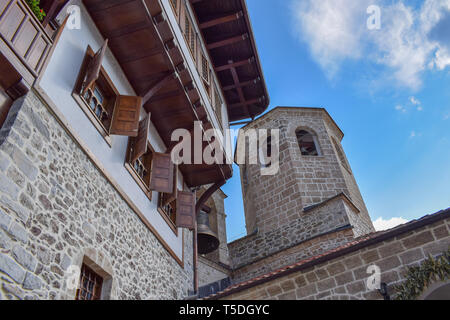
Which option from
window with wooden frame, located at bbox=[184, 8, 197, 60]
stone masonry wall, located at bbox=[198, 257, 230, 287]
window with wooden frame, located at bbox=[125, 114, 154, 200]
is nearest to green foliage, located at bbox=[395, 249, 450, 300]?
window with wooden frame, located at bbox=[125, 114, 154, 200]

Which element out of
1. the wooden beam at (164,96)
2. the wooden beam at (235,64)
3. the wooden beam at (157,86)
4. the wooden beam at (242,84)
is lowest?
the wooden beam at (157,86)

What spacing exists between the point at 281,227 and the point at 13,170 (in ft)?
A: 32.2

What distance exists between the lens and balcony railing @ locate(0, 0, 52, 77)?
14.5ft

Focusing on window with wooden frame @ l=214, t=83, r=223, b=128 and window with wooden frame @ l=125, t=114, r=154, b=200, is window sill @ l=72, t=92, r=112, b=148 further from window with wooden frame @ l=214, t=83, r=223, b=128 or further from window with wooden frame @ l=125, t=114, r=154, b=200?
window with wooden frame @ l=214, t=83, r=223, b=128

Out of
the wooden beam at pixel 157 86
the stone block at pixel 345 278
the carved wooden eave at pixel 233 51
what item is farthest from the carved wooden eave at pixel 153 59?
the stone block at pixel 345 278

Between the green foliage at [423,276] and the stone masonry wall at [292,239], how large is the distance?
5.14 m

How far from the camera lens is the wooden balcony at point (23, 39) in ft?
14.4

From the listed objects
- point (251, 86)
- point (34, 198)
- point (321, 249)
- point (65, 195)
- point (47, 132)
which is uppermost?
point (251, 86)

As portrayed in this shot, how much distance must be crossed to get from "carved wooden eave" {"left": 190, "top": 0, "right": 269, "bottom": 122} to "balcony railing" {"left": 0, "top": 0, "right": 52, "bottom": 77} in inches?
277

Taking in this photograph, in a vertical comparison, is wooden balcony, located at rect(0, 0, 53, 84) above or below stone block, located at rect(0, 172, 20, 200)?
above

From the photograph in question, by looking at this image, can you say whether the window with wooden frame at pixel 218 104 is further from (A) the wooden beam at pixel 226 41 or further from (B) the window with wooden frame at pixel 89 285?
(B) the window with wooden frame at pixel 89 285

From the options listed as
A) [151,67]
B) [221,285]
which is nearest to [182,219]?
[221,285]
